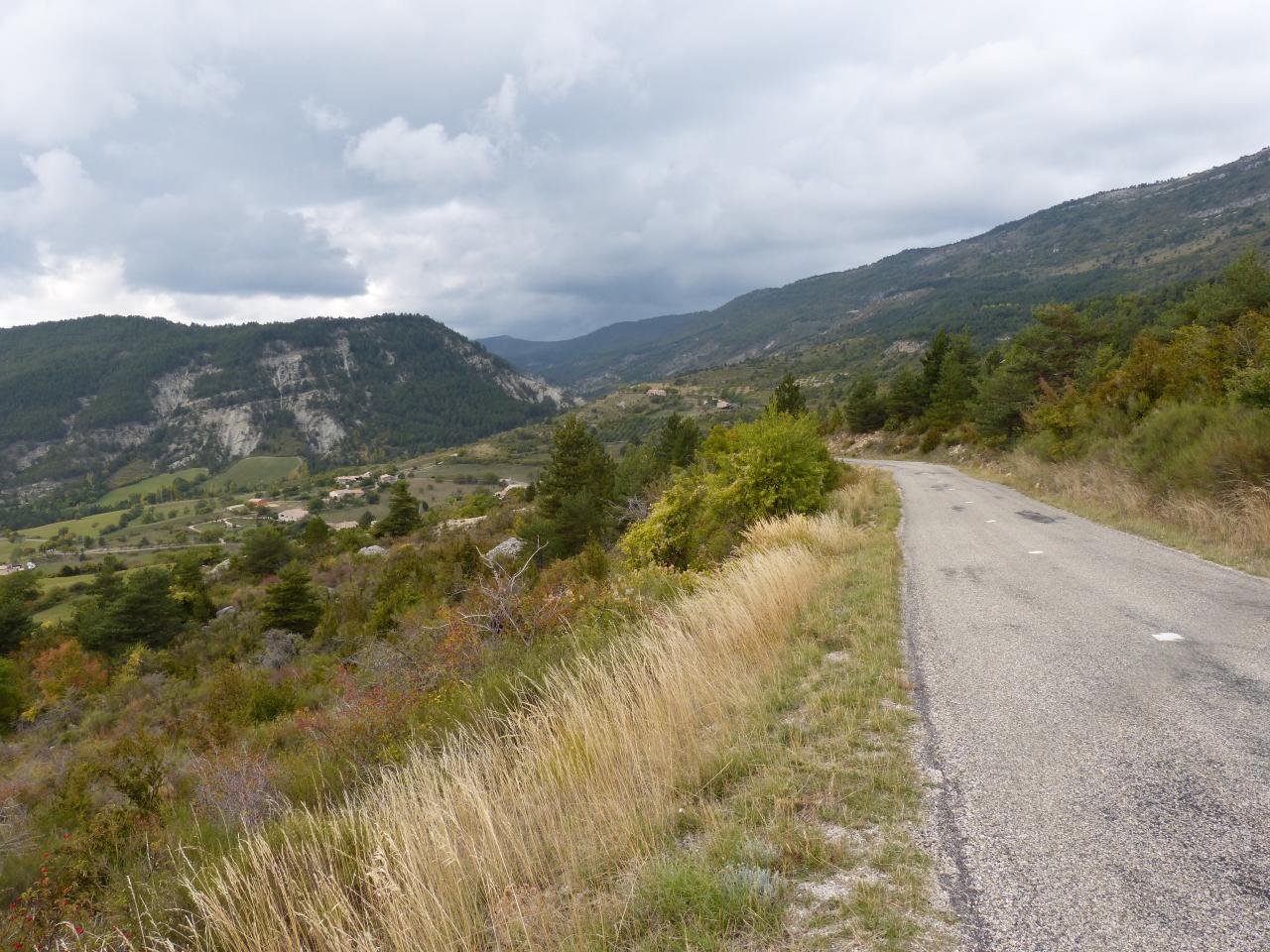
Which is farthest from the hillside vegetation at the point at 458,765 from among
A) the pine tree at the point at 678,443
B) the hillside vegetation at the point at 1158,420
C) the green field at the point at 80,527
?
the green field at the point at 80,527

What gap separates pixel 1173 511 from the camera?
10.9m

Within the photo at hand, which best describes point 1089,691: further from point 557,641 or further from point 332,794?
point 332,794

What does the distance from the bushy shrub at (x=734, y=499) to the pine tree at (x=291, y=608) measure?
25260 millimetres

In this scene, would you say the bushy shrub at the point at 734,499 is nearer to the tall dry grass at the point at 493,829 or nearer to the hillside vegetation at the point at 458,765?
the hillside vegetation at the point at 458,765

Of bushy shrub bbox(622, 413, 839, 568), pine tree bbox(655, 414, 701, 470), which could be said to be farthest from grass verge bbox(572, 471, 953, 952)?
pine tree bbox(655, 414, 701, 470)

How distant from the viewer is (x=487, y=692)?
6207 millimetres

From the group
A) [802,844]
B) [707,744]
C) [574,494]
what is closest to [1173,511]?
[707,744]

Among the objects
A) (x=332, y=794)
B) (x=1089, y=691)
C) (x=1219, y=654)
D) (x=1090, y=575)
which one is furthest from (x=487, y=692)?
(x=1090, y=575)

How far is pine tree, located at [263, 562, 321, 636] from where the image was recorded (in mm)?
31953

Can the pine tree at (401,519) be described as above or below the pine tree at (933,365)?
below

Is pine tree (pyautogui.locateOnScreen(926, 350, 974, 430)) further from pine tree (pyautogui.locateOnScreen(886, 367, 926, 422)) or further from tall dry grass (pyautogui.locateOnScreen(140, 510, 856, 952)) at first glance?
tall dry grass (pyautogui.locateOnScreen(140, 510, 856, 952))

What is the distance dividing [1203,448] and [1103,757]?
11.5m

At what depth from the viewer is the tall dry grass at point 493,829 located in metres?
2.85

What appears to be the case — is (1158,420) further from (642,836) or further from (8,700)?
(8,700)
